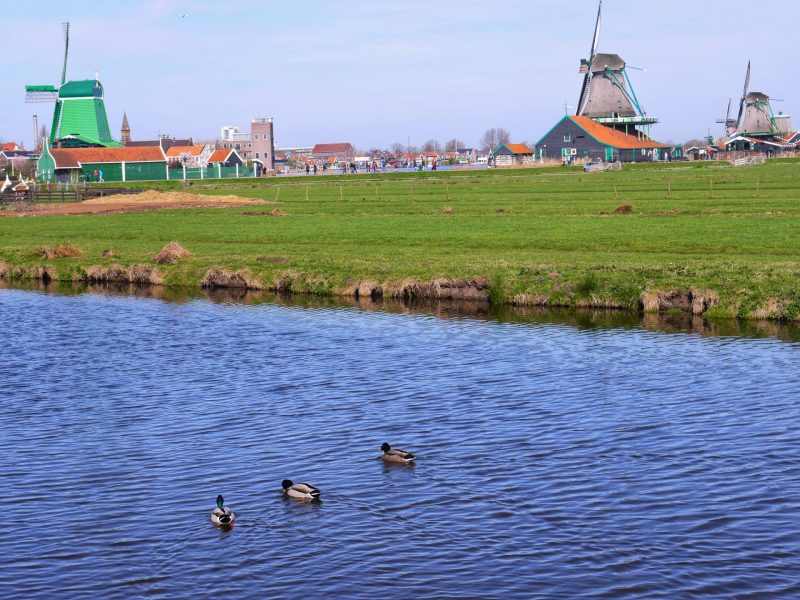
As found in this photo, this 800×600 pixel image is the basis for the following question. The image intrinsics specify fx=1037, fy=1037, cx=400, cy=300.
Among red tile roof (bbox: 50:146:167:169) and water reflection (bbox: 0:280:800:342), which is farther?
red tile roof (bbox: 50:146:167:169)

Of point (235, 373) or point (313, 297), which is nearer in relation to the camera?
point (235, 373)

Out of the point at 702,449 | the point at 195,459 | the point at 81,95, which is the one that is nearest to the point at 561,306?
the point at 702,449

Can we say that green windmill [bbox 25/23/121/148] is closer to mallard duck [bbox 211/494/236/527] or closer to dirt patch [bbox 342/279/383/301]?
dirt patch [bbox 342/279/383/301]

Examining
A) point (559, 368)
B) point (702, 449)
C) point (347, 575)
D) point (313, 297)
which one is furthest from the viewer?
point (313, 297)

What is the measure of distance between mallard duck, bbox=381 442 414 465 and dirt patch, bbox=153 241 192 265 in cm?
3503

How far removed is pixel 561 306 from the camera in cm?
4319

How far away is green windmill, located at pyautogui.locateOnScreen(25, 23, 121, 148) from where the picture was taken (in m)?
191

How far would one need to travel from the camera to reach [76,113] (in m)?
193

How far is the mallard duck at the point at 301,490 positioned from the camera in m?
20.3

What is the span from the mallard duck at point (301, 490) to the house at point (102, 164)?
159 m

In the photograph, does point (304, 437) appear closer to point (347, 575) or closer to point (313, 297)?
point (347, 575)

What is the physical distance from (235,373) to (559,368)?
33.2ft

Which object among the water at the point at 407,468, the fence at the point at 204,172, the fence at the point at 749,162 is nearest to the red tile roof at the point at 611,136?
the fence at the point at 749,162

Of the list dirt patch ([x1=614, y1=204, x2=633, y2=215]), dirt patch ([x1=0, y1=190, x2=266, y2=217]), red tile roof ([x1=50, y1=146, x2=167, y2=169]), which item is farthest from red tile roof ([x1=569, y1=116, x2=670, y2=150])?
dirt patch ([x1=614, y1=204, x2=633, y2=215])
